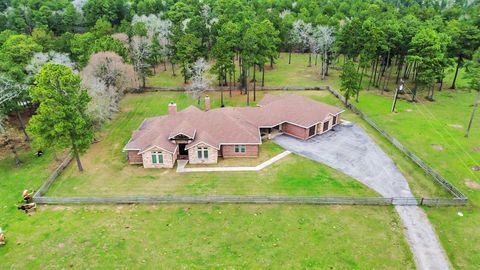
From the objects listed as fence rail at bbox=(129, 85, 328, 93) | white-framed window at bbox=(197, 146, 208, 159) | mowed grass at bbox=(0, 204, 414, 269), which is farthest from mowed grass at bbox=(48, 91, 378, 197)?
fence rail at bbox=(129, 85, 328, 93)

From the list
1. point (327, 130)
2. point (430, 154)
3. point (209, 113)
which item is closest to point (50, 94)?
point (209, 113)

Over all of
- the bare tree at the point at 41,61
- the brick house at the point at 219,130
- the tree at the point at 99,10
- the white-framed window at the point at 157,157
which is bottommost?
the white-framed window at the point at 157,157

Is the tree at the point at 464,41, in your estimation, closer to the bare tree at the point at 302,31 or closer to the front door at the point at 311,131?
the bare tree at the point at 302,31

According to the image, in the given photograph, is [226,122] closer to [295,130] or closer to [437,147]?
[295,130]

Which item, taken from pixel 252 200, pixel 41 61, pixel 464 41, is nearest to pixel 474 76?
pixel 464 41

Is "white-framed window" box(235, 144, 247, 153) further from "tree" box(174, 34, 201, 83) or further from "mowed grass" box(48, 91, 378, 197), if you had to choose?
"tree" box(174, 34, 201, 83)

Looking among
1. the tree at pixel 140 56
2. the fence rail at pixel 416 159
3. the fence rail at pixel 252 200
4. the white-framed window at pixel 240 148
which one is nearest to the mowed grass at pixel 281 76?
the tree at pixel 140 56

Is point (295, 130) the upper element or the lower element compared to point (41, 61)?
lower
